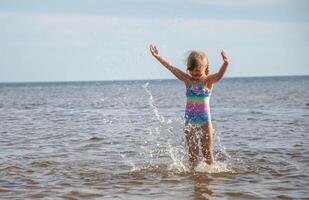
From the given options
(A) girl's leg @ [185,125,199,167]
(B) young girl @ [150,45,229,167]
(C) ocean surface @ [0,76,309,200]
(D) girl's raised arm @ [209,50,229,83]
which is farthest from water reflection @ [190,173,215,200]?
(D) girl's raised arm @ [209,50,229,83]

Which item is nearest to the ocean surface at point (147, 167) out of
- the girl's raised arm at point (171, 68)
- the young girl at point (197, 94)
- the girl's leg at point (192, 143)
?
the girl's leg at point (192, 143)

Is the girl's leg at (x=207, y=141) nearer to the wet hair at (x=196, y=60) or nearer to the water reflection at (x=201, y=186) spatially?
the water reflection at (x=201, y=186)

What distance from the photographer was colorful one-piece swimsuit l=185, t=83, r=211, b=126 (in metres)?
7.14

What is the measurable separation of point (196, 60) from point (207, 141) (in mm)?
1254

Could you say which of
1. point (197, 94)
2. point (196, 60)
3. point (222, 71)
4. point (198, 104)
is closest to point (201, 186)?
point (198, 104)

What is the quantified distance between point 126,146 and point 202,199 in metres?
5.02

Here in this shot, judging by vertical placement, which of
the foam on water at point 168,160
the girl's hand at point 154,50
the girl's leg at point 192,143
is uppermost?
the girl's hand at point 154,50

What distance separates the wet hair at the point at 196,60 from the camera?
704 centimetres

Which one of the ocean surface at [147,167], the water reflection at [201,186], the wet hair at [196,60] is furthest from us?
the wet hair at [196,60]

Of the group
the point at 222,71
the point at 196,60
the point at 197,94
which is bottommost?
the point at 197,94

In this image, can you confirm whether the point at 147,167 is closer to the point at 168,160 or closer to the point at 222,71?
the point at 168,160

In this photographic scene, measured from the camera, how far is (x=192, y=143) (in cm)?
735

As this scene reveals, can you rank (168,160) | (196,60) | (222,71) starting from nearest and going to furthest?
(222,71) < (196,60) < (168,160)

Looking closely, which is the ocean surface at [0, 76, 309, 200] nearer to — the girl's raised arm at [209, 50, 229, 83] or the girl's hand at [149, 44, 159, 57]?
the girl's raised arm at [209, 50, 229, 83]
